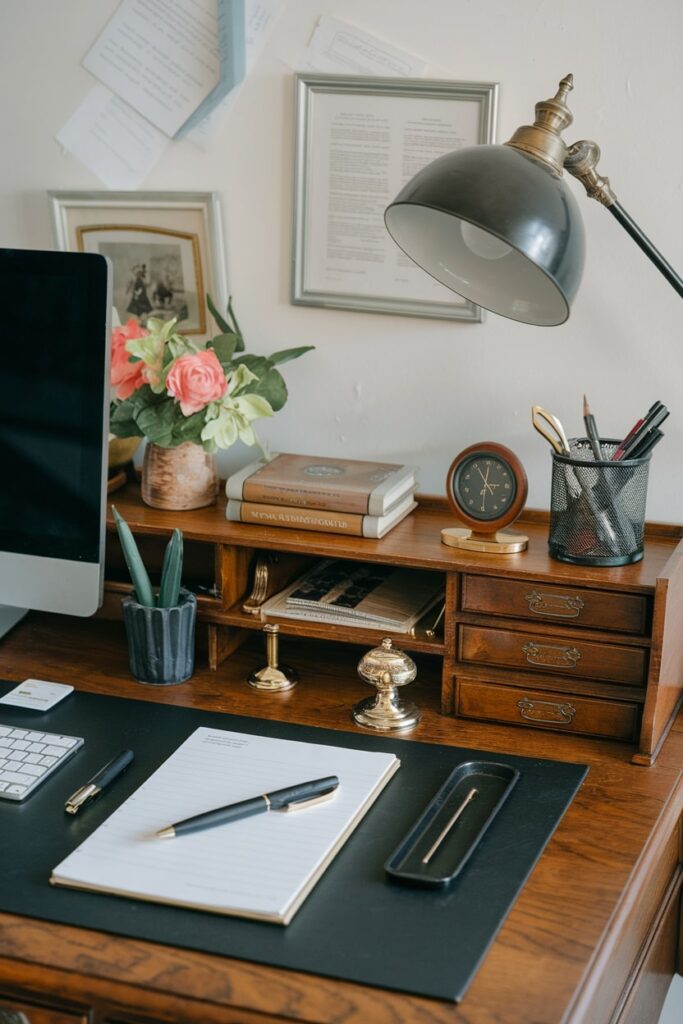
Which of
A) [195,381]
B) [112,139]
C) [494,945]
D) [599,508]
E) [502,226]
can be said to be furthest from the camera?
[112,139]

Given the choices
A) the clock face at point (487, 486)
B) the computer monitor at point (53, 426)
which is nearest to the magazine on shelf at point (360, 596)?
the clock face at point (487, 486)

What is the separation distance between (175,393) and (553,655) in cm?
52

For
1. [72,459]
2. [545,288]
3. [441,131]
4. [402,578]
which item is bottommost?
[402,578]

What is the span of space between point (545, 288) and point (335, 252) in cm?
45

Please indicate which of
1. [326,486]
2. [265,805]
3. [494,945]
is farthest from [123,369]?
[494,945]

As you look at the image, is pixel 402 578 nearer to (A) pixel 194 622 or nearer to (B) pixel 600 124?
(A) pixel 194 622

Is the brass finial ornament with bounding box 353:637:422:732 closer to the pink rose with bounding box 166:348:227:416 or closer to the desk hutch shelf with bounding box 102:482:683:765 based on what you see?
the desk hutch shelf with bounding box 102:482:683:765

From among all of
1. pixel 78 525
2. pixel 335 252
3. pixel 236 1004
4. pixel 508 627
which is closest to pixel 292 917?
pixel 236 1004

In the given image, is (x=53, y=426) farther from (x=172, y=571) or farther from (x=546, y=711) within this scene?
(x=546, y=711)

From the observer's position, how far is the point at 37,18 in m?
1.58

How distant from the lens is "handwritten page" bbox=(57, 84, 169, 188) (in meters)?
1.57

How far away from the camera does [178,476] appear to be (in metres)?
1.42

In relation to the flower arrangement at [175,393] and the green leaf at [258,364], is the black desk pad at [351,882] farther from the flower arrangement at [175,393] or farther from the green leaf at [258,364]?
the green leaf at [258,364]

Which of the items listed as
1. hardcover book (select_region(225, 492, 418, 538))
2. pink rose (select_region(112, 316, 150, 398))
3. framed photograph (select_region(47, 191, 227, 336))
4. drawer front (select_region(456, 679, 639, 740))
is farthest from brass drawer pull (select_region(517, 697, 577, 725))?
framed photograph (select_region(47, 191, 227, 336))
